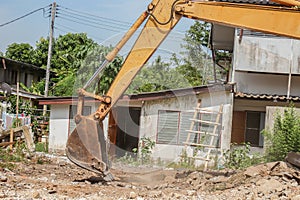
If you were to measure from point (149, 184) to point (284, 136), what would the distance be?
408 centimetres

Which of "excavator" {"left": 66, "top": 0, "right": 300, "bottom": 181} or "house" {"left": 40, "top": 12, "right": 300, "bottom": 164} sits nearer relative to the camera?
"excavator" {"left": 66, "top": 0, "right": 300, "bottom": 181}

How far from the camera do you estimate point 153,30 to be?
9.47 meters

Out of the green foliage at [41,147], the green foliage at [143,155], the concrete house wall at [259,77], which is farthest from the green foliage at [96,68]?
the green foliage at [41,147]

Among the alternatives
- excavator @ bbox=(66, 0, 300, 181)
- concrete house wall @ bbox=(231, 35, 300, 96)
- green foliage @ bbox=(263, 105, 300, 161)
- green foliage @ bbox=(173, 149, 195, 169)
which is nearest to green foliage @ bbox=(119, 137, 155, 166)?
green foliage @ bbox=(173, 149, 195, 169)

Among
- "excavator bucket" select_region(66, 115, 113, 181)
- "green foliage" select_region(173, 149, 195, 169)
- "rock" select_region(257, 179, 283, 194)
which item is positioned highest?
"excavator bucket" select_region(66, 115, 113, 181)

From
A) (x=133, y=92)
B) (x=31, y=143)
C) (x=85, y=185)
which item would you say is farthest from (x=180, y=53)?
(x=31, y=143)

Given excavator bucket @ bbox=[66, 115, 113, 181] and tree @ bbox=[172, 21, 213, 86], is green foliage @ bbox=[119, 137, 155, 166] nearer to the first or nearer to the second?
tree @ bbox=[172, 21, 213, 86]

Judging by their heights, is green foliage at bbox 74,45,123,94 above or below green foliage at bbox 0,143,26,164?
above

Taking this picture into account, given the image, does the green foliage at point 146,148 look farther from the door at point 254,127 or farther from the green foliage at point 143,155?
the door at point 254,127

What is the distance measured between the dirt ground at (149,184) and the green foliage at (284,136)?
86.5 inches

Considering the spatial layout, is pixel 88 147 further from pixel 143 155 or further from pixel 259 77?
pixel 259 77

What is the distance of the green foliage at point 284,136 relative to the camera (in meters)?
12.5

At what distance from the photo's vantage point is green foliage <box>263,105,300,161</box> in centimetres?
1252

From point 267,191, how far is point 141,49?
3245mm
